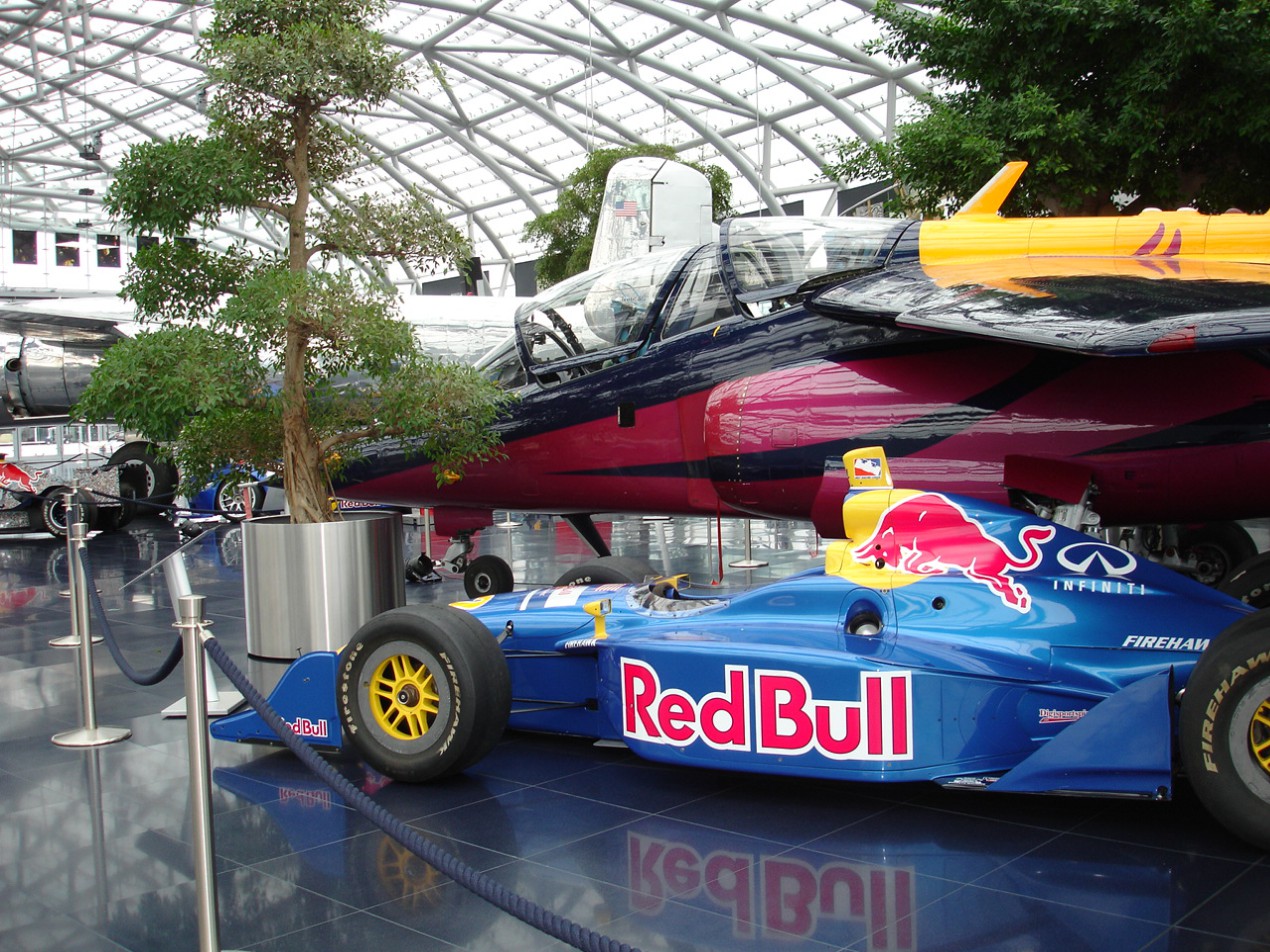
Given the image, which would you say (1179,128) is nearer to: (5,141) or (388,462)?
(388,462)

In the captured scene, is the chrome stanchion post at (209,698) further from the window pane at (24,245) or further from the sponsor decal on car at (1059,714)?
the window pane at (24,245)

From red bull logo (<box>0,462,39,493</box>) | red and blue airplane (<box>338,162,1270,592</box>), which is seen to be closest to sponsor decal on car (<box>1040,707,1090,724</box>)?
red and blue airplane (<box>338,162,1270,592</box>)

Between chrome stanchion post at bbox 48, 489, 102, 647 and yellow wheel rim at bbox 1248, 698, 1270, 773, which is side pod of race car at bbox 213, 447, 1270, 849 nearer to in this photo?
yellow wheel rim at bbox 1248, 698, 1270, 773

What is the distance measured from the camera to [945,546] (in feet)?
16.4

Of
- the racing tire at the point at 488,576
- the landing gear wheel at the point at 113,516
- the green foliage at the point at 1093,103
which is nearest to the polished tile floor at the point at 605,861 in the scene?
the racing tire at the point at 488,576

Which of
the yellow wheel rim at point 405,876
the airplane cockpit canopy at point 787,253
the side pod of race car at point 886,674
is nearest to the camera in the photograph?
the yellow wheel rim at point 405,876

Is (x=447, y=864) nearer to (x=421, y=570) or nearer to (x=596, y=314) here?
(x=596, y=314)

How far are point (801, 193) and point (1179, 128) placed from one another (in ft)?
101

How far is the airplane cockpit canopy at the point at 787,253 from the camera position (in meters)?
7.35

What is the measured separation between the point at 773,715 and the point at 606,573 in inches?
115

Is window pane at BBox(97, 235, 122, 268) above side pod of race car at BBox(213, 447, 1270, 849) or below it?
above

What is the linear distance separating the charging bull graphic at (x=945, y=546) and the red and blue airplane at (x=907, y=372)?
943mm

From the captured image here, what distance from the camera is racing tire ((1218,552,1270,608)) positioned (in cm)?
575

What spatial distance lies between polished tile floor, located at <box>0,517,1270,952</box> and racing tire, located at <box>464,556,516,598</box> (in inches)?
145
